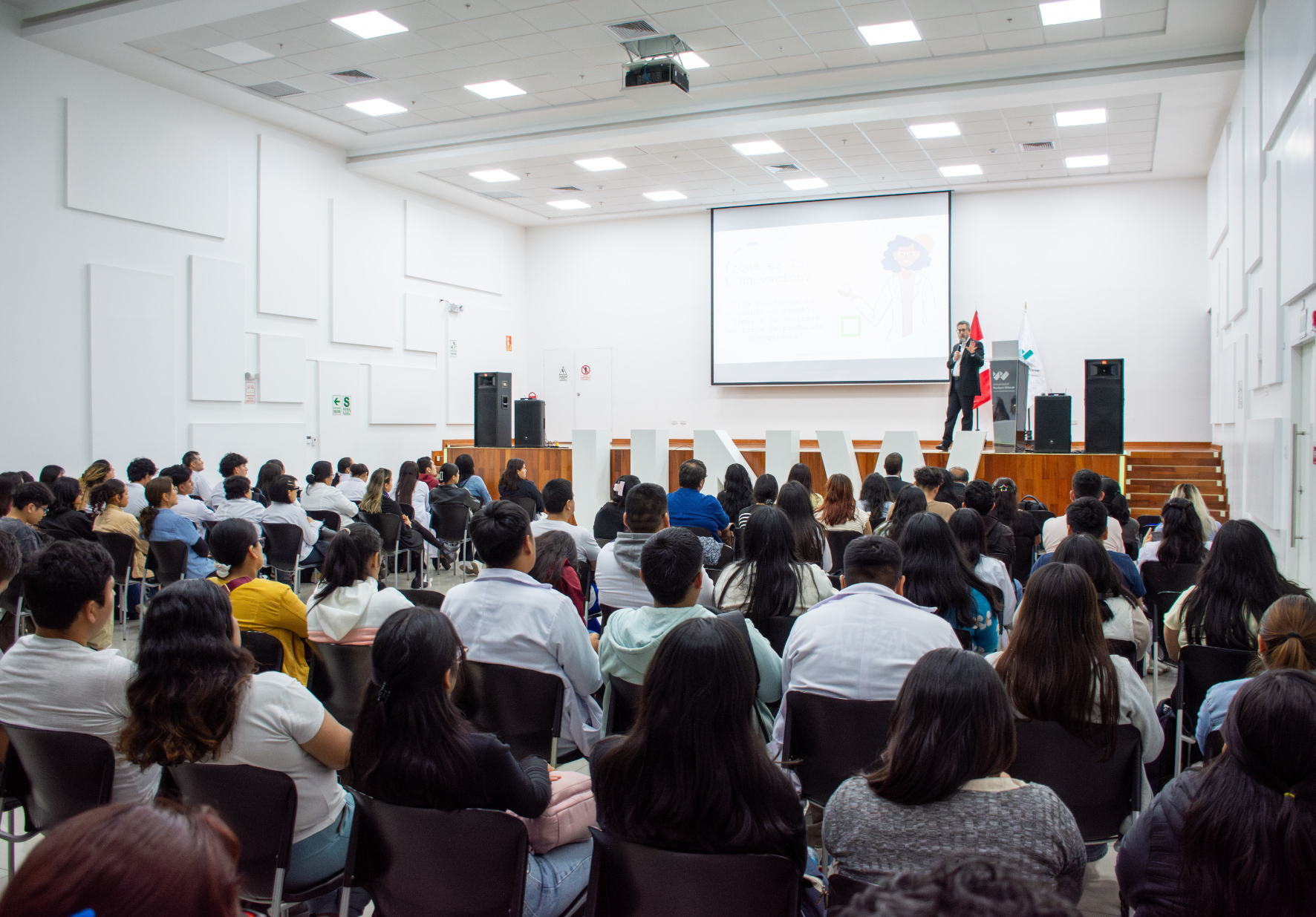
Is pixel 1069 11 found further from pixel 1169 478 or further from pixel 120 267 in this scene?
pixel 120 267

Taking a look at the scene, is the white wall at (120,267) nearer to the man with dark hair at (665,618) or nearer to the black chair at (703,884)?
the man with dark hair at (665,618)

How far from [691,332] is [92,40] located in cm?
903

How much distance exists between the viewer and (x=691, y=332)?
14961mm

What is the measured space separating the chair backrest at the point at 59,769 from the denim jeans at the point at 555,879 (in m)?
1.06

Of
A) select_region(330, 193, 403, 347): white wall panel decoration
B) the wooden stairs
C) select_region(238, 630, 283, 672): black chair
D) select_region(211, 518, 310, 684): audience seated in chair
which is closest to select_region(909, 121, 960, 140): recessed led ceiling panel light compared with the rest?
the wooden stairs

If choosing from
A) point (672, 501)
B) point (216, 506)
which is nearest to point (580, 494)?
point (216, 506)

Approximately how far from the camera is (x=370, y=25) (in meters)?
8.12

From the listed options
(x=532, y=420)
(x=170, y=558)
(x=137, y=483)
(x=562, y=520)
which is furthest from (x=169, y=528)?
(x=532, y=420)

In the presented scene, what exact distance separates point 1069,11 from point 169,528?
8.29m

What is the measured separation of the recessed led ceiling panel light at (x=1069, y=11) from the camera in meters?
7.55

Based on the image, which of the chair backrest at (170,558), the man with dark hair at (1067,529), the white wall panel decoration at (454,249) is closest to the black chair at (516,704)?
the man with dark hair at (1067,529)

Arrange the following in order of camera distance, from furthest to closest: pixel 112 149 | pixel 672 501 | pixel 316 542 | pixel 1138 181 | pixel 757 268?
pixel 757 268, pixel 1138 181, pixel 112 149, pixel 316 542, pixel 672 501

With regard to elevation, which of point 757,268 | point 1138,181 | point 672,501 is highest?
point 1138,181

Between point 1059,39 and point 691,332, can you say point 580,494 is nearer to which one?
point 691,332
